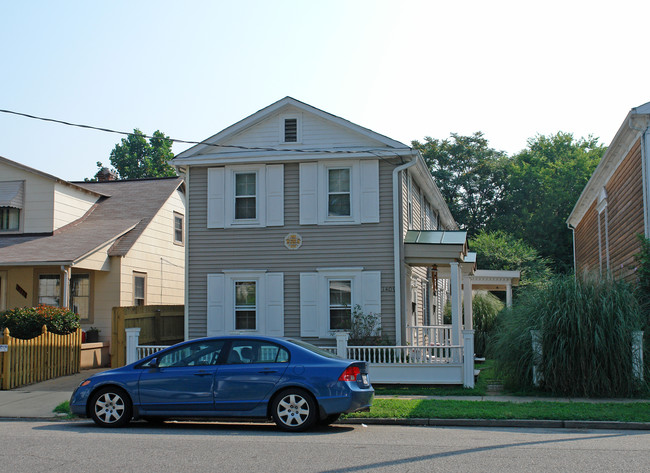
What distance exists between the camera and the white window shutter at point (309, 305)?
17891mm

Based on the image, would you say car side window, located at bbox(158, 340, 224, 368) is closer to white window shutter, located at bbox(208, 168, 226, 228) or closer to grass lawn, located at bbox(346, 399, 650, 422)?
grass lawn, located at bbox(346, 399, 650, 422)

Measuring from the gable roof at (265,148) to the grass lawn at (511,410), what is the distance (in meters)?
7.69

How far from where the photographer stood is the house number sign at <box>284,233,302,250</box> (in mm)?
18234

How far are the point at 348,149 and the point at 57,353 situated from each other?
28.8 ft

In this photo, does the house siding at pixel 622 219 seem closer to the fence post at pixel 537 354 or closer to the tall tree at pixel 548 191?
the fence post at pixel 537 354

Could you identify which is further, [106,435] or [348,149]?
[348,149]

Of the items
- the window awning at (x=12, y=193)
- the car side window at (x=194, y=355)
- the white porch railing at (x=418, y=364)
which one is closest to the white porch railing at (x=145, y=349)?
the white porch railing at (x=418, y=364)

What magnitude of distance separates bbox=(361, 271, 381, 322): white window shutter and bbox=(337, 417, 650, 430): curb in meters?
6.53

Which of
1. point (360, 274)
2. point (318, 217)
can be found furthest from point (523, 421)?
point (318, 217)

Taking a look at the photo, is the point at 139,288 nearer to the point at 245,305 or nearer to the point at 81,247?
the point at 81,247

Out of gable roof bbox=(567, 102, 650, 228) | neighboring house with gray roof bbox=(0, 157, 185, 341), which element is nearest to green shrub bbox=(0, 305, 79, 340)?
neighboring house with gray roof bbox=(0, 157, 185, 341)

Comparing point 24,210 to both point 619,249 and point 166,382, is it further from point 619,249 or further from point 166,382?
point 619,249

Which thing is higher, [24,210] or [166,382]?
[24,210]

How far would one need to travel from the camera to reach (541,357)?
45.3 ft
